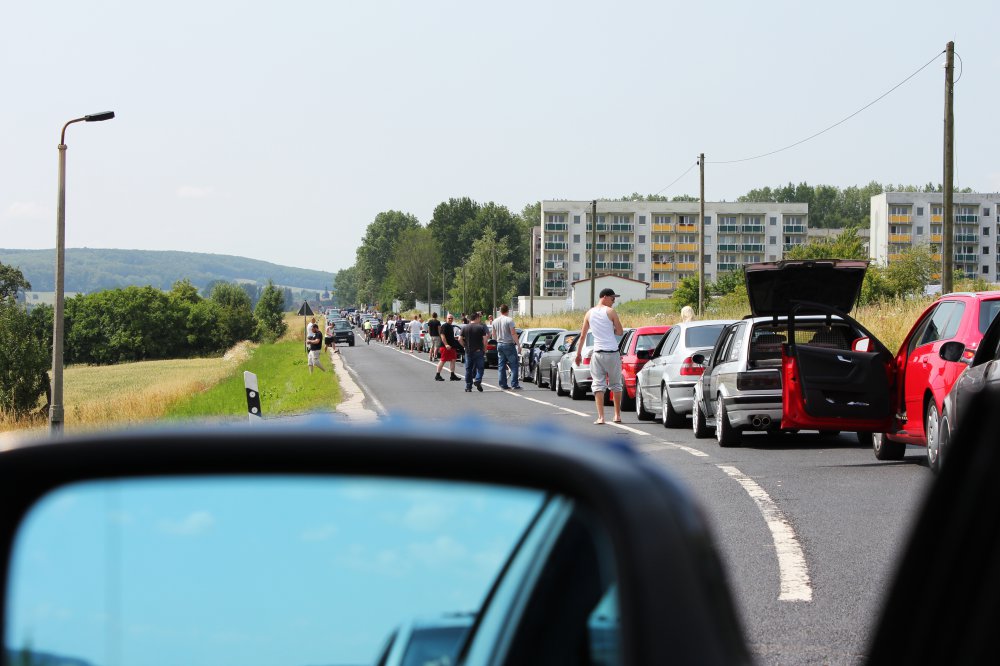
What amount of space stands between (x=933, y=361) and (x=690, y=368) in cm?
650

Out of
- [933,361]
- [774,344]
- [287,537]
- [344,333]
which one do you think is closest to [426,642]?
[287,537]

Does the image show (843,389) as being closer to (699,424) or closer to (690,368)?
(699,424)

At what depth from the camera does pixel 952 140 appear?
86.3 ft

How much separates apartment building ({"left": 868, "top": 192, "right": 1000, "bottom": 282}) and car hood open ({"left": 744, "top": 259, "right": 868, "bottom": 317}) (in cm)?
14665

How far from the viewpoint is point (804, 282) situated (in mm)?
14789

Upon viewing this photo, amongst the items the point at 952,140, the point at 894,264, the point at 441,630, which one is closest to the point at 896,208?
the point at 894,264

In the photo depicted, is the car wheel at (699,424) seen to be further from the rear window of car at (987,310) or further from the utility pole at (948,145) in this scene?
the utility pole at (948,145)

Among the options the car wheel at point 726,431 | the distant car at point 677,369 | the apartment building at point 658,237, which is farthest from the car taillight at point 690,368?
the apartment building at point 658,237

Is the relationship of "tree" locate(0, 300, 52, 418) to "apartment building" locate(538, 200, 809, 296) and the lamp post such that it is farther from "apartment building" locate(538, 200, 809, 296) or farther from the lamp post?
"apartment building" locate(538, 200, 809, 296)

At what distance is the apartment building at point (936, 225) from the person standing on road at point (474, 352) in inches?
5289

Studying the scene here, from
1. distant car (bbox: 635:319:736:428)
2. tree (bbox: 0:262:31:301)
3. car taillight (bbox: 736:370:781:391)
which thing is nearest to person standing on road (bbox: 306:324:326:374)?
distant car (bbox: 635:319:736:428)

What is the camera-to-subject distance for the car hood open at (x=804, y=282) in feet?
47.4

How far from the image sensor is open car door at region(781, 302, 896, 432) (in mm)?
11938

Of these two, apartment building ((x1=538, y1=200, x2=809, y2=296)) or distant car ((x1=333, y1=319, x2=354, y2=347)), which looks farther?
apartment building ((x1=538, y1=200, x2=809, y2=296))
